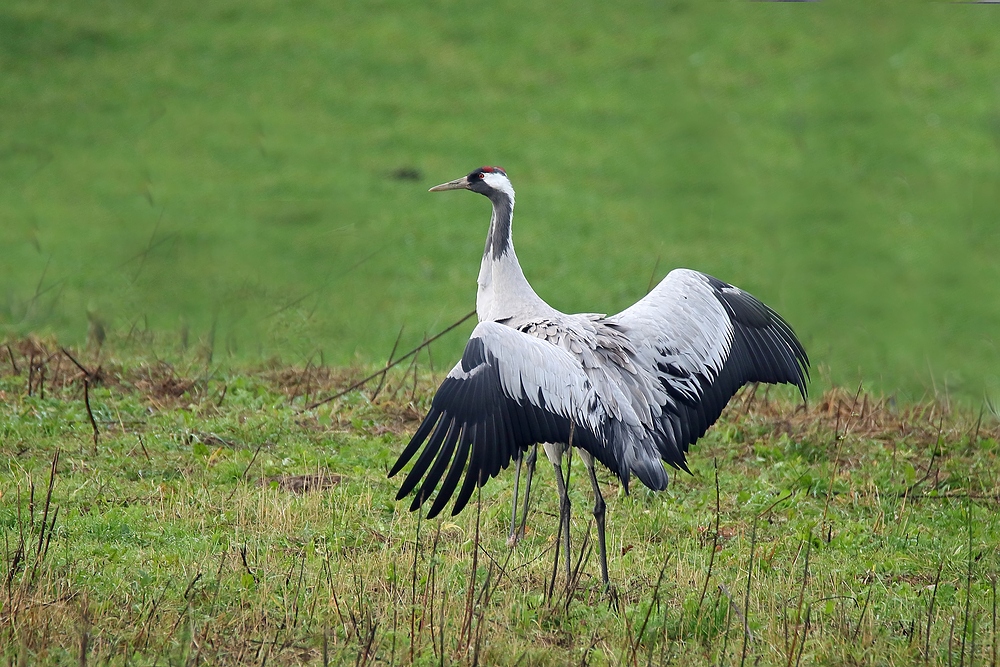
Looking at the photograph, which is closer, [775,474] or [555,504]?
[555,504]

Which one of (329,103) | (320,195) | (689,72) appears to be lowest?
(320,195)

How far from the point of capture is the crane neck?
6.66 meters

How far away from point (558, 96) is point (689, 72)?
7.61ft

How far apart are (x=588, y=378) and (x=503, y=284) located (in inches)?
52.7

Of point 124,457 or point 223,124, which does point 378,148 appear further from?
point 124,457

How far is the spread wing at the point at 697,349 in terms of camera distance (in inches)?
238

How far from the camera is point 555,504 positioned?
690 centimetres

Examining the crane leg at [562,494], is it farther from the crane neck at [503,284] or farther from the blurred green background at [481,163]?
the blurred green background at [481,163]

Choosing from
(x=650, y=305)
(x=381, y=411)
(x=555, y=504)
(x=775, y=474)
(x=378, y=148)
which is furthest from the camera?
(x=378, y=148)

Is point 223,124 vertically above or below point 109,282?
Answer: above

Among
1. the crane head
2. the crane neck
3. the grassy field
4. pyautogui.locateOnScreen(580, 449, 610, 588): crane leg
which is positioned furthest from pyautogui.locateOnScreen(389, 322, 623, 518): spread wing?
the crane head

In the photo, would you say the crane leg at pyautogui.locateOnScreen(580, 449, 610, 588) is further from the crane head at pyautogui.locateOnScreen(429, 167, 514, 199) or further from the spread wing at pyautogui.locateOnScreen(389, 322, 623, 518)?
the crane head at pyautogui.locateOnScreen(429, 167, 514, 199)

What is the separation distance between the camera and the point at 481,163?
640 inches

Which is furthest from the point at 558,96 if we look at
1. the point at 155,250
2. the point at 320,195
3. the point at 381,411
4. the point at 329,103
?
the point at 381,411
